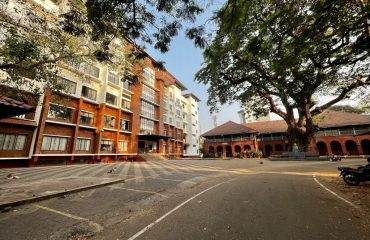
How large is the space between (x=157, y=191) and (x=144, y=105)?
33.2 m

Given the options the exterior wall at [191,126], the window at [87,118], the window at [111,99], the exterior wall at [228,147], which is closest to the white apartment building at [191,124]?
the exterior wall at [191,126]

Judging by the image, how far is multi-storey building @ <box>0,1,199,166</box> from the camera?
19863mm

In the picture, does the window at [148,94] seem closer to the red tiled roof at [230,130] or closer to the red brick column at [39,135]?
the red brick column at [39,135]

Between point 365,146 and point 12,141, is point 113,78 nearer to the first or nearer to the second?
point 12,141

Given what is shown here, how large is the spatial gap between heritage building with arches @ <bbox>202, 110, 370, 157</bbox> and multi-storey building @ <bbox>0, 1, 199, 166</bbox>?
668 inches

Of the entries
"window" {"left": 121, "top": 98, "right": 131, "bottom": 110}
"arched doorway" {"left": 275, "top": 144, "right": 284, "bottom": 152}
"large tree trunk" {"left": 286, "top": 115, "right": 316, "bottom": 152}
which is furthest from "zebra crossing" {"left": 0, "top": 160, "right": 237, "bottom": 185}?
"arched doorway" {"left": 275, "top": 144, "right": 284, "bottom": 152}

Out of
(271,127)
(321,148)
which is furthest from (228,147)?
(321,148)

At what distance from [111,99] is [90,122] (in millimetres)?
5302

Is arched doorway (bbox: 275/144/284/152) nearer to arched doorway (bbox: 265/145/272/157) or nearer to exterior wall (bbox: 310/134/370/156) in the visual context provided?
arched doorway (bbox: 265/145/272/157)

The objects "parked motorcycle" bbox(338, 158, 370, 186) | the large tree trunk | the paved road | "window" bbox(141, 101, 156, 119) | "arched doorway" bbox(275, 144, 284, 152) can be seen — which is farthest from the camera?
"arched doorway" bbox(275, 144, 284, 152)

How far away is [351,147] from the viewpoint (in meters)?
43.6

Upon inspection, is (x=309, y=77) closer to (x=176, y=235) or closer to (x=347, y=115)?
(x=176, y=235)

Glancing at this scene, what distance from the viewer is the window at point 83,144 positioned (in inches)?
1073

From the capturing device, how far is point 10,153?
65.3 ft
